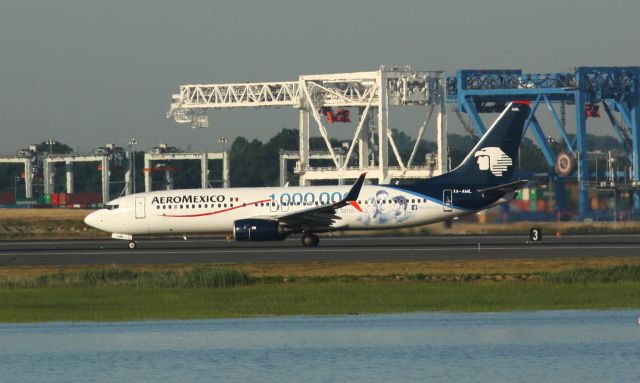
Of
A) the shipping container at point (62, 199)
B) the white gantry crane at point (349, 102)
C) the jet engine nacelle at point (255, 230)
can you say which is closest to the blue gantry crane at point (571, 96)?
the white gantry crane at point (349, 102)

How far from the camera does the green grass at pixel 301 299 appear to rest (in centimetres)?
3988

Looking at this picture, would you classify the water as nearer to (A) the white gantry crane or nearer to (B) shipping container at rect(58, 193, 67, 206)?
(A) the white gantry crane

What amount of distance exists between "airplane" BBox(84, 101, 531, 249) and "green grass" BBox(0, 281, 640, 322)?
67.2ft

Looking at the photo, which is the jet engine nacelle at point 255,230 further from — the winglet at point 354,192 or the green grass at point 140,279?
the green grass at point 140,279

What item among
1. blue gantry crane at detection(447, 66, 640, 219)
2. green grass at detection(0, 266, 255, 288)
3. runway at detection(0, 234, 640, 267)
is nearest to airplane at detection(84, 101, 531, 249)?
runway at detection(0, 234, 640, 267)

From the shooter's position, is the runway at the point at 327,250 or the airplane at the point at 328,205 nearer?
the runway at the point at 327,250

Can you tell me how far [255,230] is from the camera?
6594 cm

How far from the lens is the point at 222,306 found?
41.3 m


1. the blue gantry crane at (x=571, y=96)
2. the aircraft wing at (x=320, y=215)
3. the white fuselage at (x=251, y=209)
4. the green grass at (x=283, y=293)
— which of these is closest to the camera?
the green grass at (x=283, y=293)

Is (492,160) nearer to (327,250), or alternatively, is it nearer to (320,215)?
(320,215)

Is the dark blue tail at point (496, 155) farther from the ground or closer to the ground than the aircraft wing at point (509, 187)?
farther from the ground

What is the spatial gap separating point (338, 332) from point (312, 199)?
33.9m

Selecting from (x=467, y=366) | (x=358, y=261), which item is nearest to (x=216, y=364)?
(x=467, y=366)

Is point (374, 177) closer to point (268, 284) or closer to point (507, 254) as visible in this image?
point (507, 254)
